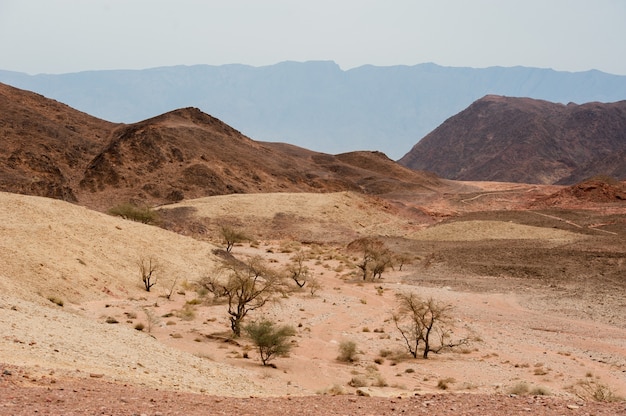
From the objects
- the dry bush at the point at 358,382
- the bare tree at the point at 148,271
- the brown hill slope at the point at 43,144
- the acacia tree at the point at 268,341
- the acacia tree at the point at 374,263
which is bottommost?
the dry bush at the point at 358,382

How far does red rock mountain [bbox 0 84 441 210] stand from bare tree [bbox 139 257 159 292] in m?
36.2

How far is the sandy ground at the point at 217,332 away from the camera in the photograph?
42.6ft

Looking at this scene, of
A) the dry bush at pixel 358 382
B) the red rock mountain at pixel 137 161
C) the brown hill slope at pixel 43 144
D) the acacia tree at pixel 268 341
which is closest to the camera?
the dry bush at pixel 358 382

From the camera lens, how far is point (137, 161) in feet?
260

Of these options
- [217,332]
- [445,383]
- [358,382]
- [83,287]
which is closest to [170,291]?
[83,287]

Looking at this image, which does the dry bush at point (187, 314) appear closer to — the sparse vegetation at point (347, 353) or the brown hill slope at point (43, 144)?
the sparse vegetation at point (347, 353)

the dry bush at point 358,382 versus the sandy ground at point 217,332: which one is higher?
the sandy ground at point 217,332

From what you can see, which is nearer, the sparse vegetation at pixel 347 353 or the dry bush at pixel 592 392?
the dry bush at pixel 592 392

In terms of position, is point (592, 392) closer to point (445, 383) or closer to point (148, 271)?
point (445, 383)

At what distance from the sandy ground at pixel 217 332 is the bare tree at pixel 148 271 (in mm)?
371

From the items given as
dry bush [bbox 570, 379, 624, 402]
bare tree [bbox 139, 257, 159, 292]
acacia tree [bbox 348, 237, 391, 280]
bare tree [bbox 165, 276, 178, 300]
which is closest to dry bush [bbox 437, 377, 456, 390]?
dry bush [bbox 570, 379, 624, 402]

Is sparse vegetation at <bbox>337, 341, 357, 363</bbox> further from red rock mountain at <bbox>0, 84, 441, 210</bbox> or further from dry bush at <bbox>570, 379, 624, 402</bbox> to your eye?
red rock mountain at <bbox>0, 84, 441, 210</bbox>

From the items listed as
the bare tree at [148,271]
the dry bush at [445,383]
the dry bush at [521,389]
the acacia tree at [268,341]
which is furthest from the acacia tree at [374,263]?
the dry bush at [521,389]

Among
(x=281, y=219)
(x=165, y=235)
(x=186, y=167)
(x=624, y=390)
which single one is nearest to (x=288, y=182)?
(x=186, y=167)
